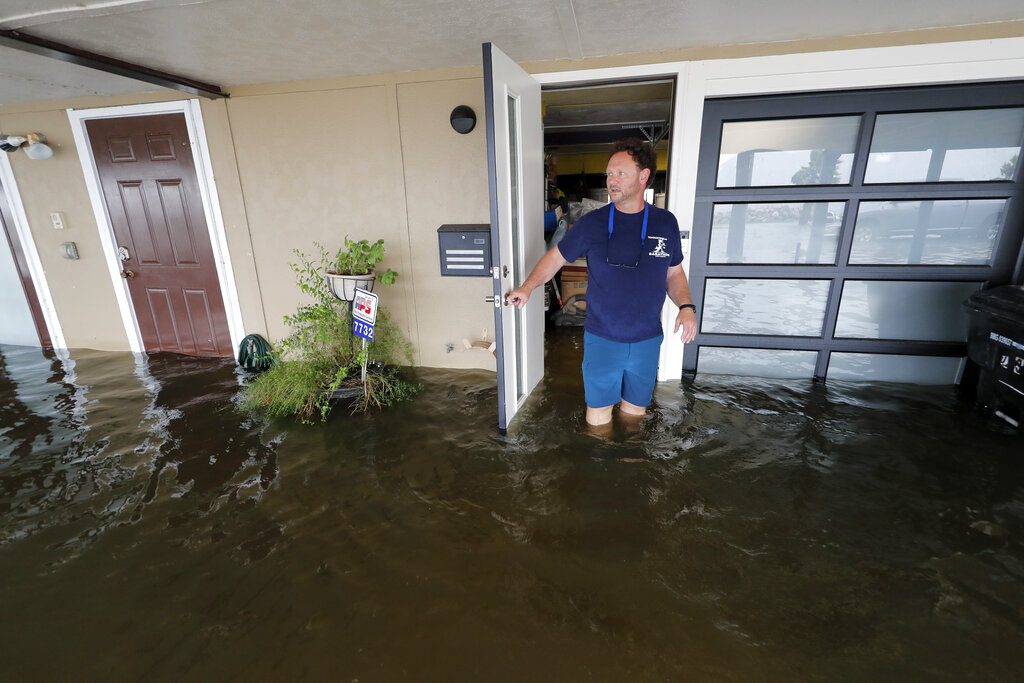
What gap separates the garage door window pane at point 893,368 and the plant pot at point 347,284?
11.3ft

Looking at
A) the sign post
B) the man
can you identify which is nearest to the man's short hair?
the man

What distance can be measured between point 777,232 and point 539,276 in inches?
Answer: 75.2

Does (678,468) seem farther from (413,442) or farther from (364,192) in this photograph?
(364,192)

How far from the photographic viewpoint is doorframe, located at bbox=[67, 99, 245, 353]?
3861 mm

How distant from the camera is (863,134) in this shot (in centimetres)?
307

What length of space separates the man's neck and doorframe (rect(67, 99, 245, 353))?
340 cm

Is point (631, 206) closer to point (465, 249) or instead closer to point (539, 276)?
point (539, 276)

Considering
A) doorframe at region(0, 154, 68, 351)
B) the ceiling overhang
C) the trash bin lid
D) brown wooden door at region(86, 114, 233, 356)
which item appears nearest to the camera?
the ceiling overhang

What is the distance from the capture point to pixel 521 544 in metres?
2.06

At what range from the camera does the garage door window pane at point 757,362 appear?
11.9 feet

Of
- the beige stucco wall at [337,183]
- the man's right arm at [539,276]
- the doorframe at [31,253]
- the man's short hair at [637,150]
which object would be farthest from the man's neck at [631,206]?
the doorframe at [31,253]

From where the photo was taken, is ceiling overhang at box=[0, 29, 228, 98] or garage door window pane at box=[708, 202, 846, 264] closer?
ceiling overhang at box=[0, 29, 228, 98]

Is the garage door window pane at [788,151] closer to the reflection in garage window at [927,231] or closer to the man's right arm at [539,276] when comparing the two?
the reflection in garage window at [927,231]

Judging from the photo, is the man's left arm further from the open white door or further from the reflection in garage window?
the reflection in garage window
